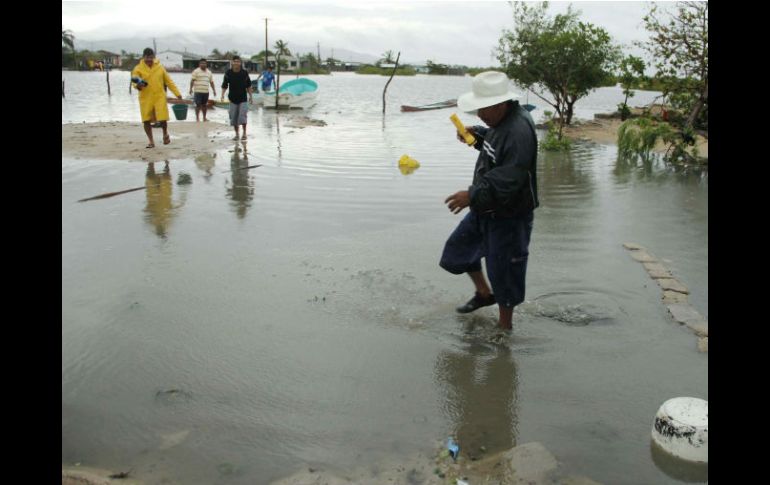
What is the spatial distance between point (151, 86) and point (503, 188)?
9684 millimetres

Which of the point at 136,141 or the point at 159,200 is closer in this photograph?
the point at 159,200

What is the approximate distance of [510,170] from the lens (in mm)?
4164

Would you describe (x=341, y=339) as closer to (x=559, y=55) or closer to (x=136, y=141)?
(x=136, y=141)

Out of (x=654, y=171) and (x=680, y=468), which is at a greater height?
(x=654, y=171)

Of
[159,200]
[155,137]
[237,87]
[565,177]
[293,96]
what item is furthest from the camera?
[293,96]

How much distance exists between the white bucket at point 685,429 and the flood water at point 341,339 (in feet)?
0.45

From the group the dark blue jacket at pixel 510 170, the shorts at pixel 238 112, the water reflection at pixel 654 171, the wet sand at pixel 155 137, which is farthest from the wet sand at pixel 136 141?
the dark blue jacket at pixel 510 170

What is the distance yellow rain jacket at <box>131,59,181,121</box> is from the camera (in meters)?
11.9

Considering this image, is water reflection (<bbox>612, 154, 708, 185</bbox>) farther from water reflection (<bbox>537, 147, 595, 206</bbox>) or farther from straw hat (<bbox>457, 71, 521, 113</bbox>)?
straw hat (<bbox>457, 71, 521, 113</bbox>)

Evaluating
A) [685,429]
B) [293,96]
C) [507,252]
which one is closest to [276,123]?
[293,96]

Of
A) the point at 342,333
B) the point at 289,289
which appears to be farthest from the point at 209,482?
the point at 289,289

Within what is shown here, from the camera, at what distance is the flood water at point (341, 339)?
131 inches

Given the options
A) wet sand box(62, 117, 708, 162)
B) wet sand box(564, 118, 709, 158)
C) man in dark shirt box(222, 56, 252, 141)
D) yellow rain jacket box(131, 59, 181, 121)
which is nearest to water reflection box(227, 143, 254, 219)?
wet sand box(62, 117, 708, 162)

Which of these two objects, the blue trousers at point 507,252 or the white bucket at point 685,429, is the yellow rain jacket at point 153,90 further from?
the white bucket at point 685,429
